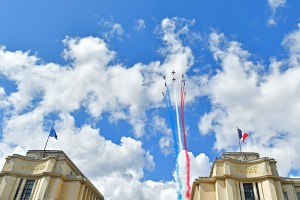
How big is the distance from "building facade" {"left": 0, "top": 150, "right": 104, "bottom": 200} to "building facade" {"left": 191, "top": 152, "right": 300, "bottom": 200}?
30115 millimetres

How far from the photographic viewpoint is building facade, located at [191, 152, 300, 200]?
2685 inches

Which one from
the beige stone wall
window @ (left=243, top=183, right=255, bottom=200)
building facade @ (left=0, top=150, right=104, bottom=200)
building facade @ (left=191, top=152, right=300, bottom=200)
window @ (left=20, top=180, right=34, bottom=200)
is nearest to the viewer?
building facade @ (left=191, top=152, right=300, bottom=200)

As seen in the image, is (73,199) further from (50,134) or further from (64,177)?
(50,134)

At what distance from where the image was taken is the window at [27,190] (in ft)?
240

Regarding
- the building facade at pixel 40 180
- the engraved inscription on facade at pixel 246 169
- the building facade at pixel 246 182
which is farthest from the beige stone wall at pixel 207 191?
the building facade at pixel 40 180

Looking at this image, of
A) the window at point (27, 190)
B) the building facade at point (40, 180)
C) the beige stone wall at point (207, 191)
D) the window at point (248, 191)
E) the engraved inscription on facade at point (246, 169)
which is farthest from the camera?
the window at point (27, 190)

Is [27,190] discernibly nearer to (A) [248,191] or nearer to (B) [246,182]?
(B) [246,182]

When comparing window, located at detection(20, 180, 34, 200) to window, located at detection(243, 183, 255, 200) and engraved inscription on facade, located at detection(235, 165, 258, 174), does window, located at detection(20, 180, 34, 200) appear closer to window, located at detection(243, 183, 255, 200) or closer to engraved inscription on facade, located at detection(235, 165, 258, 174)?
engraved inscription on facade, located at detection(235, 165, 258, 174)

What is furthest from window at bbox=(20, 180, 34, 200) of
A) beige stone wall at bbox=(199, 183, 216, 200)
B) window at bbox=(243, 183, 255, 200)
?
window at bbox=(243, 183, 255, 200)

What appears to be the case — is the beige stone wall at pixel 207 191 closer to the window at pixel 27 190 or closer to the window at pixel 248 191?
the window at pixel 248 191

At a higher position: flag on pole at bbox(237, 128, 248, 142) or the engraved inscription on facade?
flag on pole at bbox(237, 128, 248, 142)

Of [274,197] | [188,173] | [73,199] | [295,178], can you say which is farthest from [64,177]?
[295,178]

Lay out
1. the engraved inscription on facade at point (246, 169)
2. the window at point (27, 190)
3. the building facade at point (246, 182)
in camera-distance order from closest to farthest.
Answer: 1. the building facade at point (246, 182)
2. the engraved inscription on facade at point (246, 169)
3. the window at point (27, 190)

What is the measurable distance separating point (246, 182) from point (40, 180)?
47964mm
